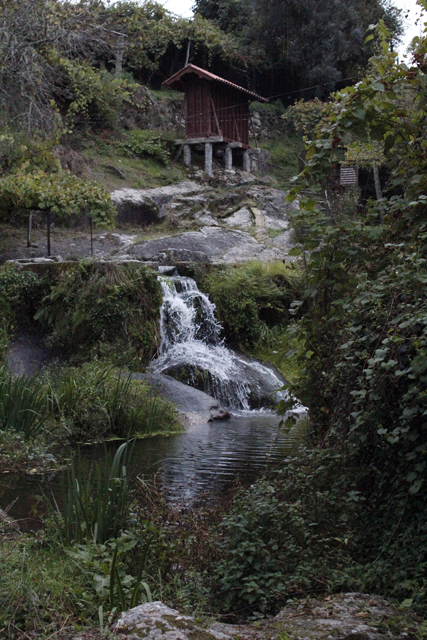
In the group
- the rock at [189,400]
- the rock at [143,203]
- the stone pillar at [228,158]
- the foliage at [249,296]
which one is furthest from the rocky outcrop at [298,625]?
the stone pillar at [228,158]

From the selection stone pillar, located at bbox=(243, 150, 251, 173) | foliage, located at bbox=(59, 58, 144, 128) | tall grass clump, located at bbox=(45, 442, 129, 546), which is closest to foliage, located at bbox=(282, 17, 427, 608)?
tall grass clump, located at bbox=(45, 442, 129, 546)

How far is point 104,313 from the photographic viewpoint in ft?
42.6

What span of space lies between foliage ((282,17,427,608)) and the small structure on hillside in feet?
71.1

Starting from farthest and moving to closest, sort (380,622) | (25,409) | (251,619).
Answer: (25,409), (251,619), (380,622)

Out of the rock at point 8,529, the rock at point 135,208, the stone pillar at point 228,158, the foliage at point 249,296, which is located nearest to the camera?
the rock at point 8,529

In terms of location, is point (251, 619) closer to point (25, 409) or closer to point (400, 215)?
point (400, 215)

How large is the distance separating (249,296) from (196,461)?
29.4 feet

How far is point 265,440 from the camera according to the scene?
8.66 m

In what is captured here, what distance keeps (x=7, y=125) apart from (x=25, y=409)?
5.52 metres

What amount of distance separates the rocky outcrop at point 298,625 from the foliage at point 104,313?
981cm

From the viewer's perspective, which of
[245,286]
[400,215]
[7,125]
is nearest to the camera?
[400,215]

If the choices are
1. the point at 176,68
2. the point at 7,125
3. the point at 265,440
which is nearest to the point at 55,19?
the point at 7,125

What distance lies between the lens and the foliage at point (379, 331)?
320 cm

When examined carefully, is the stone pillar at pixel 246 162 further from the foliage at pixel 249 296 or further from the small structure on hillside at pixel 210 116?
the foliage at pixel 249 296
